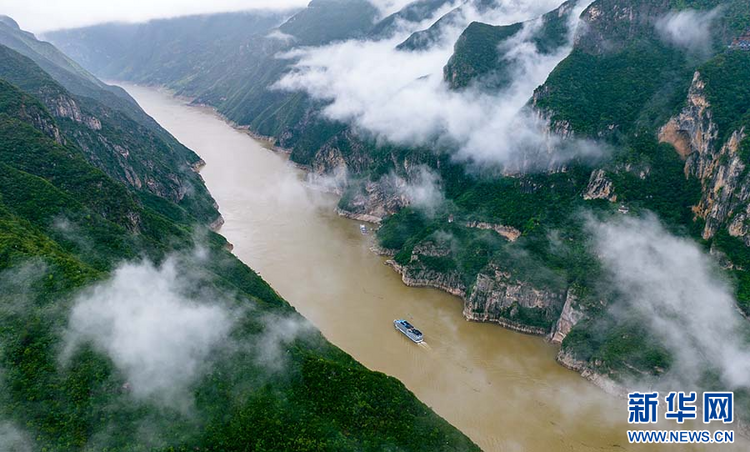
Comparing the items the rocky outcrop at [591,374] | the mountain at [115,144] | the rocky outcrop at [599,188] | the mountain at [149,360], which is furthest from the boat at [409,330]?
the mountain at [115,144]

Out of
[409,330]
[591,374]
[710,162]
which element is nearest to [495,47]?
[710,162]

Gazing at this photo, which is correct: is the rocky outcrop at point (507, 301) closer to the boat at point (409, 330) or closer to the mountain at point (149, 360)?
the boat at point (409, 330)

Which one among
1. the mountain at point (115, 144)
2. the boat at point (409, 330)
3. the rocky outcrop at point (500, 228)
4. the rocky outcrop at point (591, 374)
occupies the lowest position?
the rocky outcrop at point (591, 374)

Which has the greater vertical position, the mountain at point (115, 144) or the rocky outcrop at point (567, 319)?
the mountain at point (115, 144)

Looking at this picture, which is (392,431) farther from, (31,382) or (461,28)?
(461,28)

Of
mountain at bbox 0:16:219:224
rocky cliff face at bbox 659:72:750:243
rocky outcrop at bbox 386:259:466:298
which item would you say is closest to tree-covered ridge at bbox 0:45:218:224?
mountain at bbox 0:16:219:224

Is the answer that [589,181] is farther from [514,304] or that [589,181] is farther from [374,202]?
[374,202]

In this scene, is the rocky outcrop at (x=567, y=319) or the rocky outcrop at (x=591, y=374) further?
the rocky outcrop at (x=567, y=319)
